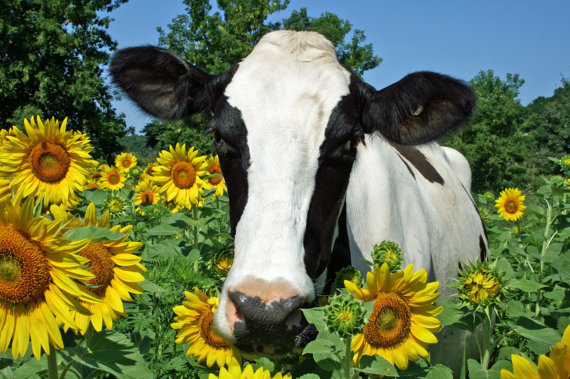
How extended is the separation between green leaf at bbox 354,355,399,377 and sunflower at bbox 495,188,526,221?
6.21m

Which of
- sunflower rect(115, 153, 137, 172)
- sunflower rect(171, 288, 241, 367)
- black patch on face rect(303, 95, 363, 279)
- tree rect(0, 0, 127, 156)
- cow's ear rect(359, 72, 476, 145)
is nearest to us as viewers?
sunflower rect(171, 288, 241, 367)

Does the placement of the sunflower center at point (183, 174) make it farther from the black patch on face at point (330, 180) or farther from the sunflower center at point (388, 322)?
the sunflower center at point (388, 322)

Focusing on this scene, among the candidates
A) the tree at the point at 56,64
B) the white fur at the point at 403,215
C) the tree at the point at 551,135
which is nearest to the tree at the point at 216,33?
the tree at the point at 56,64

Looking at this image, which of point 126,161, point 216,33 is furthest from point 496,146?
point 126,161

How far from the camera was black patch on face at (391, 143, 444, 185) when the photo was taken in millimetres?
4371

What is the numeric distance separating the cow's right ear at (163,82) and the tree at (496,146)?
126 ft

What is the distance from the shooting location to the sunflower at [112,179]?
6367 millimetres

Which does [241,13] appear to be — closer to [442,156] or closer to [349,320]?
[442,156]

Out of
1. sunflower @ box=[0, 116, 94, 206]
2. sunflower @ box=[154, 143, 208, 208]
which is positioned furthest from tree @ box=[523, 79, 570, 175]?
sunflower @ box=[0, 116, 94, 206]

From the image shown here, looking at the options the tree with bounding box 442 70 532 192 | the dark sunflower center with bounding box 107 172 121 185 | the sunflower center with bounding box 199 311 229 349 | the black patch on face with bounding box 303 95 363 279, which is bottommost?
the sunflower center with bounding box 199 311 229 349

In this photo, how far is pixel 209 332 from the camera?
2047mm

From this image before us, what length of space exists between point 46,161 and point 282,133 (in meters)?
1.63

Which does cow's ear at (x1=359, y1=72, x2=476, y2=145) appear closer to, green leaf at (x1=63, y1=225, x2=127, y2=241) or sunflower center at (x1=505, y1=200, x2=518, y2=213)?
green leaf at (x1=63, y1=225, x2=127, y2=241)

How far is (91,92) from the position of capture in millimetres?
29031
